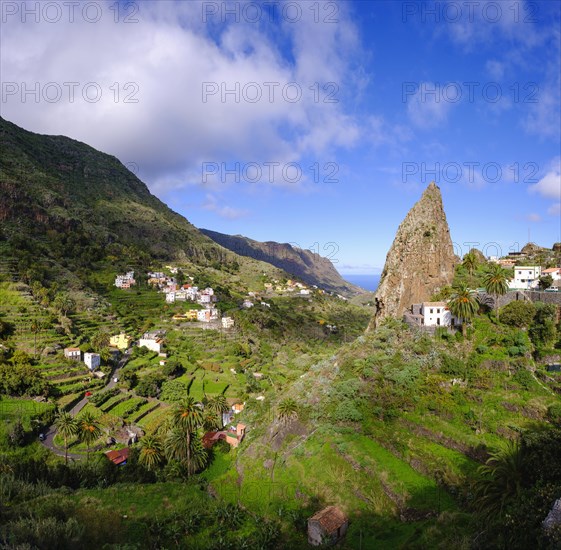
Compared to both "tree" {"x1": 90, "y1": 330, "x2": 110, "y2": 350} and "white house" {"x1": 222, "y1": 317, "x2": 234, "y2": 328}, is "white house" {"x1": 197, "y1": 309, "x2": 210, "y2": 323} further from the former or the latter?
"tree" {"x1": 90, "y1": 330, "x2": 110, "y2": 350}

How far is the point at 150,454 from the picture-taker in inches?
1598

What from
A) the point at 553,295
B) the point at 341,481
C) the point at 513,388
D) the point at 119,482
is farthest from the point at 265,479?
the point at 553,295

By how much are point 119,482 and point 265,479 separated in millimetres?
15467

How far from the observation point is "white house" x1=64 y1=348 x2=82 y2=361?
6612 centimetres

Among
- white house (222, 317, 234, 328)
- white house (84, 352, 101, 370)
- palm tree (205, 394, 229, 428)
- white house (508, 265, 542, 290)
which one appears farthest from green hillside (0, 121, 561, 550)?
white house (222, 317, 234, 328)

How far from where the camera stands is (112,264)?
134 m

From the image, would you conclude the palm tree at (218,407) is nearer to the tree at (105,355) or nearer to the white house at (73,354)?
the tree at (105,355)

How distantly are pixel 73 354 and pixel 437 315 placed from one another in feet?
195

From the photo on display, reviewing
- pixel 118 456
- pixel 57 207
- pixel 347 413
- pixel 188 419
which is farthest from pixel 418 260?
pixel 57 207

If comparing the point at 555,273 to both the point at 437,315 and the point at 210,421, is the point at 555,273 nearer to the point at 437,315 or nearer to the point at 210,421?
the point at 437,315

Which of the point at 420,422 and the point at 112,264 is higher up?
the point at 112,264

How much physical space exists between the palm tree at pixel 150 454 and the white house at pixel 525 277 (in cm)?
4585

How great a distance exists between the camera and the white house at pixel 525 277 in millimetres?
47875

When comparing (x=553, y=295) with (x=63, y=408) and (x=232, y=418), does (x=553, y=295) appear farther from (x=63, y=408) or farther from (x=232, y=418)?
(x=63, y=408)
